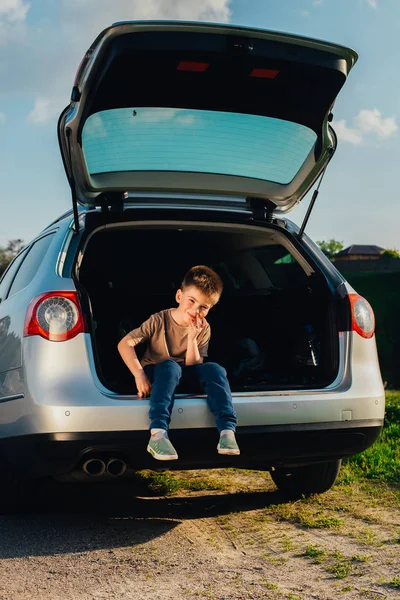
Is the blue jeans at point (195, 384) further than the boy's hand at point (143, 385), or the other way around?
the boy's hand at point (143, 385)

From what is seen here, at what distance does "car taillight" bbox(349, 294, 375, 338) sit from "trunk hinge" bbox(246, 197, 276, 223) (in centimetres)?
77

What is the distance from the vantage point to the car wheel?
5188mm

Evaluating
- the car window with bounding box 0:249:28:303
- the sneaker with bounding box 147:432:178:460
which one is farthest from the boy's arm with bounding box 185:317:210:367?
the car window with bounding box 0:249:28:303

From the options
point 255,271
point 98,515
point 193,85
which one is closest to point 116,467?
point 98,515

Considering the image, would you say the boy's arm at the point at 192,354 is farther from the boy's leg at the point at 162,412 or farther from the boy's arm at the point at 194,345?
the boy's leg at the point at 162,412

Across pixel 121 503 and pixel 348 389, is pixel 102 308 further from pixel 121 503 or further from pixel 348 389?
pixel 348 389

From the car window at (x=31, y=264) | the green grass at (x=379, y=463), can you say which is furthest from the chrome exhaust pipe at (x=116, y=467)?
the green grass at (x=379, y=463)

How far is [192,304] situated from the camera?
4.59 m

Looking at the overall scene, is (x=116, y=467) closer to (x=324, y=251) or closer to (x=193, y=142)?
(x=193, y=142)

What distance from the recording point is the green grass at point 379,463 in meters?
5.93

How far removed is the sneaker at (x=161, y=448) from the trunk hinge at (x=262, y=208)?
1.66 m

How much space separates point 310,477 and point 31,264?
6.91 feet

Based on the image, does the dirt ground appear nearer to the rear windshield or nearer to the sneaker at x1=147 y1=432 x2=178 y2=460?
the sneaker at x1=147 y1=432 x2=178 y2=460

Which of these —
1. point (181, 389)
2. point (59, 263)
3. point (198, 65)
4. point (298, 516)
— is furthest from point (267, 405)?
point (198, 65)
